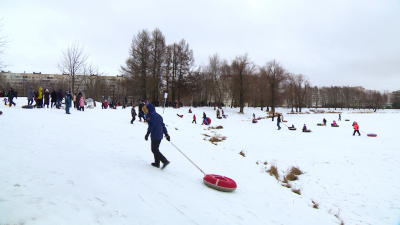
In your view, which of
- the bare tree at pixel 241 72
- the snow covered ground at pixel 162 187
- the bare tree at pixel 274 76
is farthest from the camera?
the bare tree at pixel 274 76

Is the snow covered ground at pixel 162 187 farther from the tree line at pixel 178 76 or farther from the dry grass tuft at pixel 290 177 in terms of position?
the tree line at pixel 178 76

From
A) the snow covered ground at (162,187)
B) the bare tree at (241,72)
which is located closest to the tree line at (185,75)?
the bare tree at (241,72)

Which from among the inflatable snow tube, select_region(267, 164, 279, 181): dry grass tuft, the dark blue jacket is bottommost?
select_region(267, 164, 279, 181): dry grass tuft

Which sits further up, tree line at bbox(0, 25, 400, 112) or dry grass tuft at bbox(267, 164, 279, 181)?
tree line at bbox(0, 25, 400, 112)

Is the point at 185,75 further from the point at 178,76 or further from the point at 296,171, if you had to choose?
the point at 296,171

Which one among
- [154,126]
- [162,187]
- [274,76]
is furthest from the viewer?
[274,76]

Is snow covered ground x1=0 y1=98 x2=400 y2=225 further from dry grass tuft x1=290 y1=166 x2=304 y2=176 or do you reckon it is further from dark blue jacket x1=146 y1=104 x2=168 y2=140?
dark blue jacket x1=146 y1=104 x2=168 y2=140

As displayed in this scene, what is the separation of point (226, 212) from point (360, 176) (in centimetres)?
764

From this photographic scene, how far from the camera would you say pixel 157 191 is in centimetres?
493

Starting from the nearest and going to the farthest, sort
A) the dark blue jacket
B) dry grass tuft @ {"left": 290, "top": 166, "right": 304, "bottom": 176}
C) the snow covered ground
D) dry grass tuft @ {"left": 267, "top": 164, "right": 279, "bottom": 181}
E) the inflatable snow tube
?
1. the snow covered ground
2. the inflatable snow tube
3. the dark blue jacket
4. dry grass tuft @ {"left": 267, "top": 164, "right": 279, "bottom": 181}
5. dry grass tuft @ {"left": 290, "top": 166, "right": 304, "bottom": 176}

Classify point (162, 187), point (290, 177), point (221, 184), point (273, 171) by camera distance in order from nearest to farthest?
point (162, 187), point (221, 184), point (290, 177), point (273, 171)

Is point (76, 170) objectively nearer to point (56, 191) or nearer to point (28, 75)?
point (56, 191)

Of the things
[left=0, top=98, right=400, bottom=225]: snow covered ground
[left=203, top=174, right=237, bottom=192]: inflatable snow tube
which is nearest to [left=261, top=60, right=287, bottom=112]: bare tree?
[left=0, top=98, right=400, bottom=225]: snow covered ground

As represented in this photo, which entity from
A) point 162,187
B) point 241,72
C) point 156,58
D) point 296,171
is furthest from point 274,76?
point 162,187
